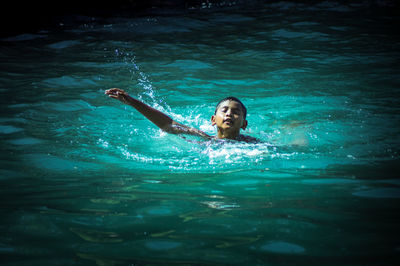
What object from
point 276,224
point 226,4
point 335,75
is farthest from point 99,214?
point 226,4

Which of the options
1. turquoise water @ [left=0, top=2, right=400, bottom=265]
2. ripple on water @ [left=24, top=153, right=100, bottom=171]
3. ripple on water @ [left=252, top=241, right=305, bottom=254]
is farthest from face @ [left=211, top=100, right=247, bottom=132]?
ripple on water @ [left=252, top=241, right=305, bottom=254]

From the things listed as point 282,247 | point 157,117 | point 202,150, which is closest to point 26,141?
point 157,117

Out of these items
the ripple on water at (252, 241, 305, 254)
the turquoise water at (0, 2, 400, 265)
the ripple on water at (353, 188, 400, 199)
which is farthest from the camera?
the ripple on water at (353, 188, 400, 199)

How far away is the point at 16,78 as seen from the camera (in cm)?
784

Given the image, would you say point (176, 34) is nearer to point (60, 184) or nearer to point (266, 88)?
point (266, 88)

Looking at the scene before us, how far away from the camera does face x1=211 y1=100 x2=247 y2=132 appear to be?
5.59 meters

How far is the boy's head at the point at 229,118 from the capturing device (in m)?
5.59

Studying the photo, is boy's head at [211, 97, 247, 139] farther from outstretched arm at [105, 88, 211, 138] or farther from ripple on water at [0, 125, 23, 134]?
ripple on water at [0, 125, 23, 134]

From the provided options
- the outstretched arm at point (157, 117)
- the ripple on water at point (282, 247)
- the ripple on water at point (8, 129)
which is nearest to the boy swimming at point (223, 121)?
the outstretched arm at point (157, 117)

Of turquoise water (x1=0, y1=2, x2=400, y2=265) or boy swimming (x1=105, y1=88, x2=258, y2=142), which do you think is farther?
boy swimming (x1=105, y1=88, x2=258, y2=142)

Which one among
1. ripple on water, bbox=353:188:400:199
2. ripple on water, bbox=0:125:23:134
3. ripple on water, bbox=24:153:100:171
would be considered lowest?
ripple on water, bbox=24:153:100:171

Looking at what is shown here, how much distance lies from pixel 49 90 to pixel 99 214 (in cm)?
482

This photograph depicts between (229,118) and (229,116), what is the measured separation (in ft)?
0.09

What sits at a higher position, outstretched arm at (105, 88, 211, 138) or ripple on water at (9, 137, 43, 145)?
outstretched arm at (105, 88, 211, 138)
